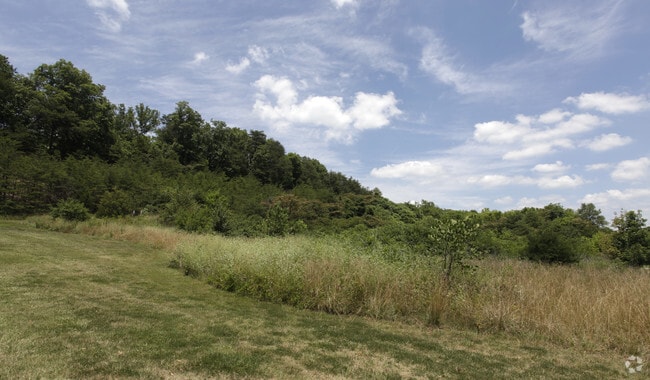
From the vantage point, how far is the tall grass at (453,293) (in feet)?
18.1

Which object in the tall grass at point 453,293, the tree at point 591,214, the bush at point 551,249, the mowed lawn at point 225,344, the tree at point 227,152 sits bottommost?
Result: the mowed lawn at point 225,344

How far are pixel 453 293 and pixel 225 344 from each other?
4.08 m

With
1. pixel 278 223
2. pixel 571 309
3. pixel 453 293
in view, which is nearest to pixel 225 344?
pixel 453 293

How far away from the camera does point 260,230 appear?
57.5 feet

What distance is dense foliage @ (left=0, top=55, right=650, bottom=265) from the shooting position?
16.2 metres

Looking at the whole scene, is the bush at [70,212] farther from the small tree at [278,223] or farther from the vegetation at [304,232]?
the small tree at [278,223]

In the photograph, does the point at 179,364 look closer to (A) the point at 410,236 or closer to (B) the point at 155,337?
(B) the point at 155,337

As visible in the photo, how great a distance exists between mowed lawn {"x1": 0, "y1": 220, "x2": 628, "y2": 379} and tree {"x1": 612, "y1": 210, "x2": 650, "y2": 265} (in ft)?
44.2

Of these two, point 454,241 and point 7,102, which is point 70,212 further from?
point 7,102

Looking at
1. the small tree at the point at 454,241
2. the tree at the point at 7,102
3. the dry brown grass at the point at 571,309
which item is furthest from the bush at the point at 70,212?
the tree at the point at 7,102

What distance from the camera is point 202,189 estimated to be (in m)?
32.0

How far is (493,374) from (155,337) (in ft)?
13.5

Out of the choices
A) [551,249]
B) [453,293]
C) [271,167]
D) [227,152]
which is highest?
[227,152]

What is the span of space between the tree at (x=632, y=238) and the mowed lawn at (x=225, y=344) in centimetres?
1348
